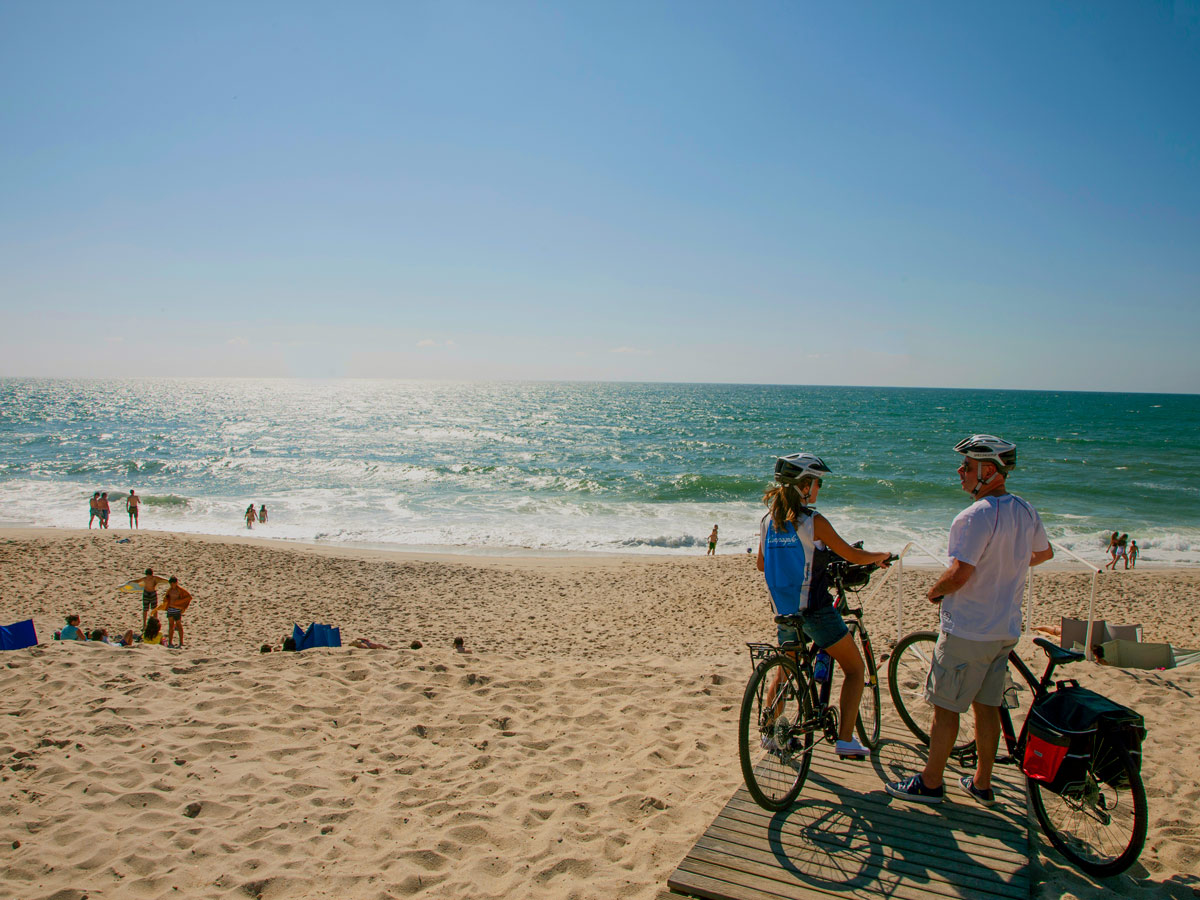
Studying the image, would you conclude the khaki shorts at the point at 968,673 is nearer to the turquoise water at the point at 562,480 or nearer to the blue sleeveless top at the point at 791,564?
the blue sleeveless top at the point at 791,564

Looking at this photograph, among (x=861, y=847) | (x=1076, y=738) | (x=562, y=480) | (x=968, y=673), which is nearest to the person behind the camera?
(x=1076, y=738)

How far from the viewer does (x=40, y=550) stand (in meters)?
17.6

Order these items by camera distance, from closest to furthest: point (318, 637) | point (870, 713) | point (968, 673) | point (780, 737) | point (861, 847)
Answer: point (861, 847), point (968, 673), point (780, 737), point (870, 713), point (318, 637)

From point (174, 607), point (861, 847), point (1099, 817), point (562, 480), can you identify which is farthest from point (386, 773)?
point (562, 480)

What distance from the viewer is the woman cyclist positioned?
3.75 m

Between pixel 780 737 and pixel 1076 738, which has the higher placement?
pixel 1076 738

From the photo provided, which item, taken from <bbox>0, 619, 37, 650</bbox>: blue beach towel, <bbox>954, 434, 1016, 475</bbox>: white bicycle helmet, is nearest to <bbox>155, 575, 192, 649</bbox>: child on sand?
<bbox>0, 619, 37, 650</bbox>: blue beach towel

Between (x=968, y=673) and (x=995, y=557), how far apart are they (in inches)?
26.1

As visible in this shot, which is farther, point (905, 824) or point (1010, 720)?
point (1010, 720)

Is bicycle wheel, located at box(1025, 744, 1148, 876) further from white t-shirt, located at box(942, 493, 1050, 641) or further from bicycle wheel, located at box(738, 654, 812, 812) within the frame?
bicycle wheel, located at box(738, 654, 812, 812)

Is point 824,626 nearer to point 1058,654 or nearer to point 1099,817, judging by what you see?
point 1058,654

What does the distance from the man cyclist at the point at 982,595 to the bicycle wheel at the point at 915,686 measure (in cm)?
26

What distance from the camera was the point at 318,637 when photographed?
26.1 ft

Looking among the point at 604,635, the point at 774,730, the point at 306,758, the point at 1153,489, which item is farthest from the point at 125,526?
the point at 1153,489
